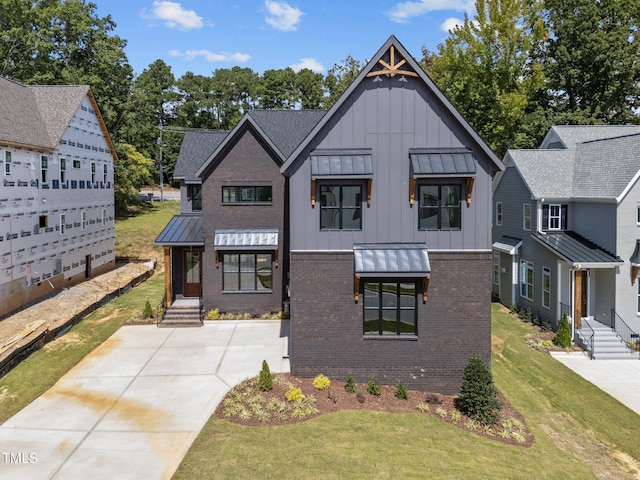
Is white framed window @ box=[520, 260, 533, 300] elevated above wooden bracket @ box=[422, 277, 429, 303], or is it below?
below

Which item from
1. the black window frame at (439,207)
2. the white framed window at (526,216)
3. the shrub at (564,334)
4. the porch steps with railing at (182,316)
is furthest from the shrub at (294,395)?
the white framed window at (526,216)

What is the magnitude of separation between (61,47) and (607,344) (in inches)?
2032

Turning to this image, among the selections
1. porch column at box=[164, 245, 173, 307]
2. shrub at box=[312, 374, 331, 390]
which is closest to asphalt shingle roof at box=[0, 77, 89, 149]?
porch column at box=[164, 245, 173, 307]

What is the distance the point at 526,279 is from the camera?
81.0ft

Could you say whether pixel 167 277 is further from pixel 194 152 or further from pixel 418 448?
pixel 418 448

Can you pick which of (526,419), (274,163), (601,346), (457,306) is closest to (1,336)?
(274,163)

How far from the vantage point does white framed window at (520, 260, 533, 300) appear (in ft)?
79.7

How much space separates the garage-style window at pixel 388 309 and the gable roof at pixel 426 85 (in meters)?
4.84

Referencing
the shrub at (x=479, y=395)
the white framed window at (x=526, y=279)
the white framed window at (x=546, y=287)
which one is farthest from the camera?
the white framed window at (x=526, y=279)

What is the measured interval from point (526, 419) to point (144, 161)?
52.1m

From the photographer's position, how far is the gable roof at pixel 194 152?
24.8m

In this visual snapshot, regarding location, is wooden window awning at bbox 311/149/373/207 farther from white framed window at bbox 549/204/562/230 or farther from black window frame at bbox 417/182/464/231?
white framed window at bbox 549/204/562/230

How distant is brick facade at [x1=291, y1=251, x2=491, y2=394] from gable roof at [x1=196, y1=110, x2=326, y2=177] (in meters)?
8.49

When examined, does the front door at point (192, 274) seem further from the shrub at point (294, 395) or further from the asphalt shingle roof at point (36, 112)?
the shrub at point (294, 395)
